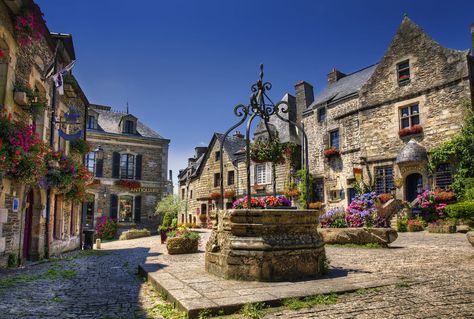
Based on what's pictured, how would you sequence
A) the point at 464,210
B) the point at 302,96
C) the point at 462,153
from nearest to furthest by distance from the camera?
the point at 464,210 → the point at 462,153 → the point at 302,96

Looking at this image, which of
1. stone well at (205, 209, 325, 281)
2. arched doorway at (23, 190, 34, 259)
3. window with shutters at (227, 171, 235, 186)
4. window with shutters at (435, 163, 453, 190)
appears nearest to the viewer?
stone well at (205, 209, 325, 281)

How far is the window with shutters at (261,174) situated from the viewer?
81.6 ft

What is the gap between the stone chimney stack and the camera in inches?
957

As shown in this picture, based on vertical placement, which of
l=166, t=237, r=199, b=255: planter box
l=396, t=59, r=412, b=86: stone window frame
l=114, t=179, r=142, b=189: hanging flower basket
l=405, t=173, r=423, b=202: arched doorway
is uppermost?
l=396, t=59, r=412, b=86: stone window frame

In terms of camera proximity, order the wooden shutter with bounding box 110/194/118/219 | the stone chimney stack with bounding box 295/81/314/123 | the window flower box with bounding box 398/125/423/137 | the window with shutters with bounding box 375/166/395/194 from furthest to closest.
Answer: the wooden shutter with bounding box 110/194/118/219 → the stone chimney stack with bounding box 295/81/314/123 → the window with shutters with bounding box 375/166/395/194 → the window flower box with bounding box 398/125/423/137

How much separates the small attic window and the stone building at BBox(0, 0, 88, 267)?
11817 millimetres

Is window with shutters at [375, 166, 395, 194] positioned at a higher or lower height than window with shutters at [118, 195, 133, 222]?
higher

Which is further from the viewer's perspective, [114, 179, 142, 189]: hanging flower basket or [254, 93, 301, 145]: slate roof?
[114, 179, 142, 189]: hanging flower basket

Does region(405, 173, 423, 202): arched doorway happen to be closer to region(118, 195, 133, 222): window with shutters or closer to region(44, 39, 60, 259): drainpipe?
region(44, 39, 60, 259): drainpipe

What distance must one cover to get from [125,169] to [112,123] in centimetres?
378

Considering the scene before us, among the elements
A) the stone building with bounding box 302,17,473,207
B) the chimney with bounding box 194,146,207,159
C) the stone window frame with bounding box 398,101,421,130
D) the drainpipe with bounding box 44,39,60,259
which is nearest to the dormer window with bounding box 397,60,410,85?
the stone building with bounding box 302,17,473,207

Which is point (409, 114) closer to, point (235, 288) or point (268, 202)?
point (268, 202)

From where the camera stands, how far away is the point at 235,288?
4461 millimetres

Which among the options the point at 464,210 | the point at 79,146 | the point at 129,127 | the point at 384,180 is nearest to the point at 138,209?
the point at 129,127
